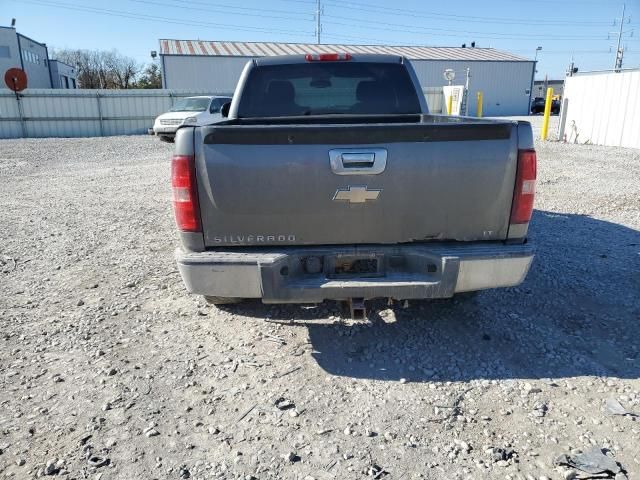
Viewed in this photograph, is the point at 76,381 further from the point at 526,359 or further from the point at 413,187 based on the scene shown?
the point at 526,359

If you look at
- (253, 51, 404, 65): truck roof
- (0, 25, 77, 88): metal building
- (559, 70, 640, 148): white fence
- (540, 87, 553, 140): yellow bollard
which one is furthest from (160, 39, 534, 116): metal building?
(253, 51, 404, 65): truck roof

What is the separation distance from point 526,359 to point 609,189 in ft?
24.1

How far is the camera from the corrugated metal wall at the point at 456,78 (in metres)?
38.1

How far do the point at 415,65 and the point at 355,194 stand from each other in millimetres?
44095

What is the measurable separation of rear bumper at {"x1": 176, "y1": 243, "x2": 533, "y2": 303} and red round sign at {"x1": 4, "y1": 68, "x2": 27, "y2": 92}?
2335 centimetres

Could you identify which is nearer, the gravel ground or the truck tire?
the gravel ground

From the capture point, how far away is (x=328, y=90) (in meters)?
4.84

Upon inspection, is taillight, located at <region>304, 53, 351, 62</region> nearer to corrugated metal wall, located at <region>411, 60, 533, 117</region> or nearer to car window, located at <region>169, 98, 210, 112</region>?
car window, located at <region>169, 98, 210, 112</region>

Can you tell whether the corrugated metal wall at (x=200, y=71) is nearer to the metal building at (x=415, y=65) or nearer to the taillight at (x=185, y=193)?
the metal building at (x=415, y=65)

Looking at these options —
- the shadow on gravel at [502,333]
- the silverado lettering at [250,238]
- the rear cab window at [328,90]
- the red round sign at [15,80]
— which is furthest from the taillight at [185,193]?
the red round sign at [15,80]

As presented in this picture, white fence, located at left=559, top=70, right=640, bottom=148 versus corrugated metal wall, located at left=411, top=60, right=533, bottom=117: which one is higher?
corrugated metal wall, located at left=411, top=60, right=533, bottom=117

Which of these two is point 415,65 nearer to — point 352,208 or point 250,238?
point 352,208

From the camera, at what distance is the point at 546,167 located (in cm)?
1172

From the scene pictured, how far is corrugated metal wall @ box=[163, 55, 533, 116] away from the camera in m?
38.1
